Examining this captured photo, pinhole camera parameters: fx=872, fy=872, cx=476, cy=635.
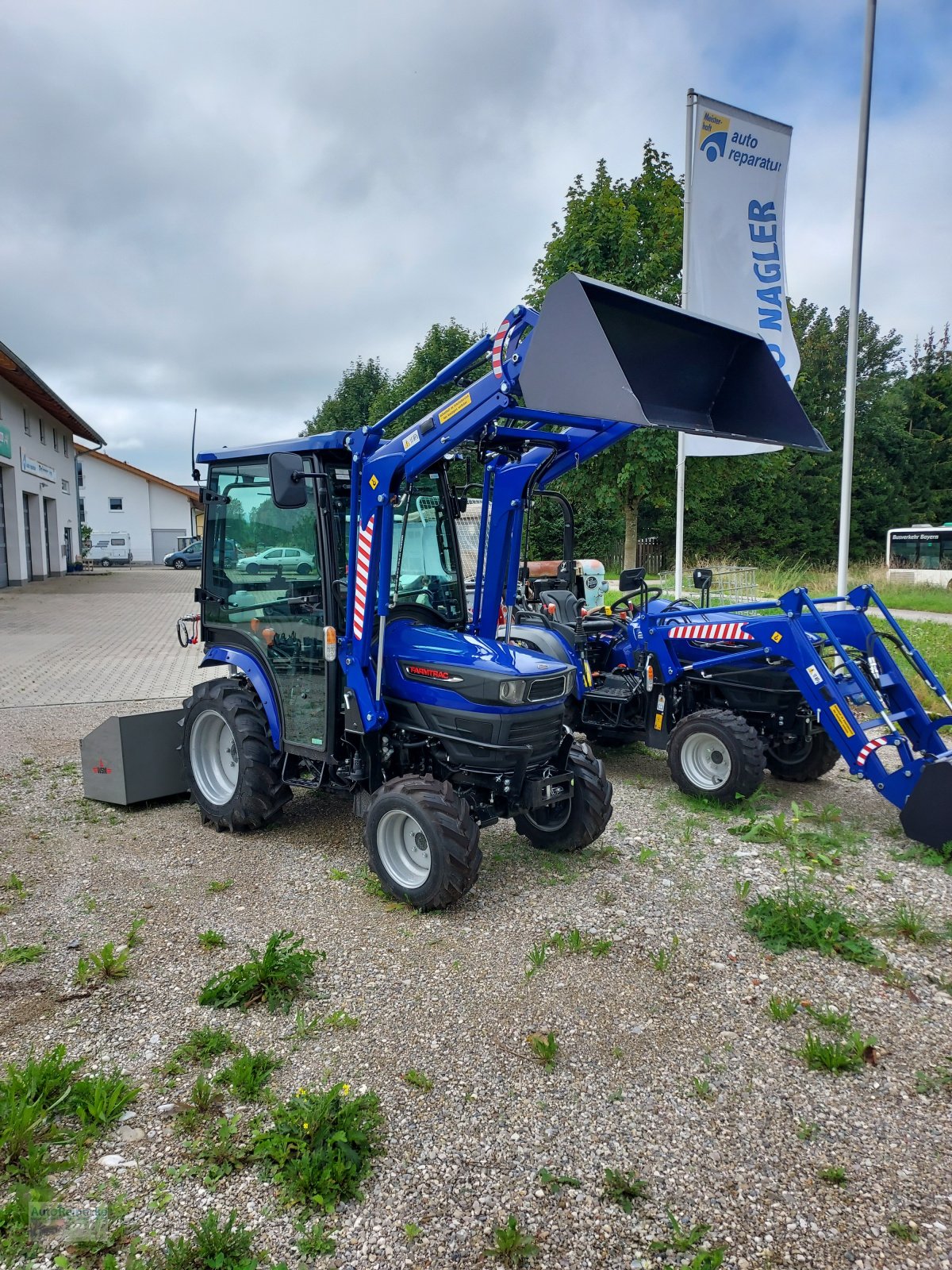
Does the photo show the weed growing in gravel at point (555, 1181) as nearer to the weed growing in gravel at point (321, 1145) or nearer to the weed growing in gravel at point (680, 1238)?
the weed growing in gravel at point (680, 1238)

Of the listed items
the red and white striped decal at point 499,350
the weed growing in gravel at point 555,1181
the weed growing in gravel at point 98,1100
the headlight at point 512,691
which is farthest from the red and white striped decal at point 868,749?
the weed growing in gravel at point 98,1100

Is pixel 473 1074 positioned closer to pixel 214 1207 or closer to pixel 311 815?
pixel 214 1207

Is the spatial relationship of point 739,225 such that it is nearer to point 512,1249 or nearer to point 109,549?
point 512,1249

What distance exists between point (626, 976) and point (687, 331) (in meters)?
3.00

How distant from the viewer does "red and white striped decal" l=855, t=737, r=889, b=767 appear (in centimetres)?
522

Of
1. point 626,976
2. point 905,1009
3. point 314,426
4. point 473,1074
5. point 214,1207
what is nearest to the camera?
point 214,1207

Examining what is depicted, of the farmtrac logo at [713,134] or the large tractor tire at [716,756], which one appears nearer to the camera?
the large tractor tire at [716,756]

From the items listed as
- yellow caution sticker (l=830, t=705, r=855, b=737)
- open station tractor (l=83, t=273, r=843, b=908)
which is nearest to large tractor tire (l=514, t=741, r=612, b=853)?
open station tractor (l=83, t=273, r=843, b=908)

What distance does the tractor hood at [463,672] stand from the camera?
14.1 ft

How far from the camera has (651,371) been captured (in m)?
4.11

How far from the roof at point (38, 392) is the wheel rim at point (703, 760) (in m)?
21.6

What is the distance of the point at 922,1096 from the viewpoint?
9.48 feet

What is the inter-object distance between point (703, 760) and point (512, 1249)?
14.3 feet

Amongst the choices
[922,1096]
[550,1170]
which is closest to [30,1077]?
[550,1170]
